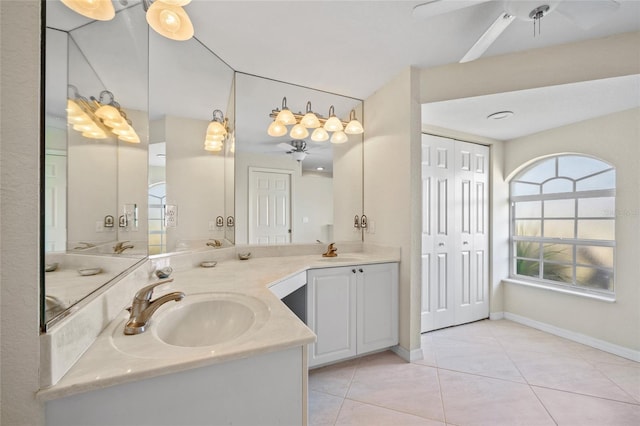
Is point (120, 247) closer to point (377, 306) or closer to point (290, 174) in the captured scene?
point (290, 174)

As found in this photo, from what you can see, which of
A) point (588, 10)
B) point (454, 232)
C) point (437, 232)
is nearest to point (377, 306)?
point (437, 232)

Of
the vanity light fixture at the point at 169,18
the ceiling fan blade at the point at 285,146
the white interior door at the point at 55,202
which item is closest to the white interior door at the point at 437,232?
the ceiling fan blade at the point at 285,146

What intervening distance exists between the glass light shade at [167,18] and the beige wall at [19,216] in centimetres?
84

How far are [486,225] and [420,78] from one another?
6.43 ft

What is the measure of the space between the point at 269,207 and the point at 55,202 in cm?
169

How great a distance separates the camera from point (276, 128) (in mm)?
2260

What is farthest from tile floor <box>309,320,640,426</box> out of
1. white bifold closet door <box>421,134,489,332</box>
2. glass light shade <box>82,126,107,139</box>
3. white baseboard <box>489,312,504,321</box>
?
glass light shade <box>82,126,107,139</box>

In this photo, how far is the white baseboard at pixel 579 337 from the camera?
7.23 ft

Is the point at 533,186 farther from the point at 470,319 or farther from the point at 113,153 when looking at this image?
the point at 113,153

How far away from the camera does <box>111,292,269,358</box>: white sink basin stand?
0.88 meters

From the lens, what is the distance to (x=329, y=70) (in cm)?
216

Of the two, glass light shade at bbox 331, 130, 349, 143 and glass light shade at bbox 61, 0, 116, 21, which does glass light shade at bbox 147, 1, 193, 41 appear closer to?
glass light shade at bbox 61, 0, 116, 21

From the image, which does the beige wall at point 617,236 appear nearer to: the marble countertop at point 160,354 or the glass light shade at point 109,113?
the marble countertop at point 160,354

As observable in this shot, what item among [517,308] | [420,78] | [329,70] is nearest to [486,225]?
[517,308]
